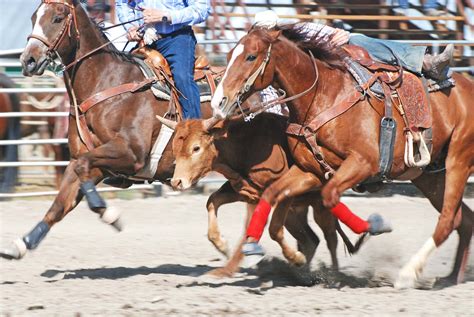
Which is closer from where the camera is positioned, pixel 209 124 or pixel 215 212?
pixel 209 124

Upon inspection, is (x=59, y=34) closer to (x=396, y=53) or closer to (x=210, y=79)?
(x=210, y=79)

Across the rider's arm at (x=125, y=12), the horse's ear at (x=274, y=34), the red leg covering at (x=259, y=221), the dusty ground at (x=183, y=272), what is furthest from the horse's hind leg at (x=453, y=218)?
the rider's arm at (x=125, y=12)

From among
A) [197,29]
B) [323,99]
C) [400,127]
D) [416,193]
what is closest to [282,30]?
[323,99]

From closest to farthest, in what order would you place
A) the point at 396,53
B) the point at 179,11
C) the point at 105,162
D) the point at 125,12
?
the point at 105,162, the point at 396,53, the point at 179,11, the point at 125,12

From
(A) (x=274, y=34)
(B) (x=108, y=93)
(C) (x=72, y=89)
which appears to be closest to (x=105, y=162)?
(B) (x=108, y=93)

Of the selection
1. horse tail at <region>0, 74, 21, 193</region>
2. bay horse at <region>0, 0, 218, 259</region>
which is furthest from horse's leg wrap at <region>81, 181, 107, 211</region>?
horse tail at <region>0, 74, 21, 193</region>

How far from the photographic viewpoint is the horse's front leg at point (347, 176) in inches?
236

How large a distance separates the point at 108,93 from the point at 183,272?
1446 millimetres

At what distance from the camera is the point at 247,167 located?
21.7ft

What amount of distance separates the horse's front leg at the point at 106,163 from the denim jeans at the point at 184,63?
47 cm

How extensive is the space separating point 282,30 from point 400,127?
3.34ft

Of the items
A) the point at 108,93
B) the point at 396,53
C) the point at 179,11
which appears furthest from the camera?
the point at 179,11

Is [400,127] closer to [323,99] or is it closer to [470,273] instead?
[323,99]

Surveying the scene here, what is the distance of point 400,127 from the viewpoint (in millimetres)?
6328
